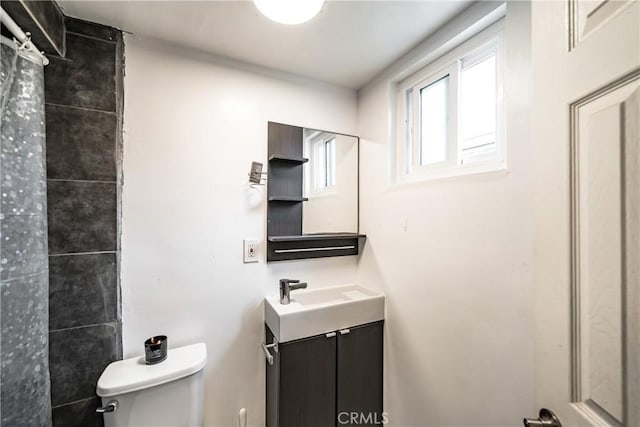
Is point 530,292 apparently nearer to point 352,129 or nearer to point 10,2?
point 352,129

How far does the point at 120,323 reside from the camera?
3.95 ft

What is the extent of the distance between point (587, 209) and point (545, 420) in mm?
459

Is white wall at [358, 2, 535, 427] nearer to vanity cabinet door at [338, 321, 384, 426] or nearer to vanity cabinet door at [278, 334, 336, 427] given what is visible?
vanity cabinet door at [338, 321, 384, 426]

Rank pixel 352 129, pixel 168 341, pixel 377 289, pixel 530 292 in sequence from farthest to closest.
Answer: pixel 352 129
pixel 377 289
pixel 168 341
pixel 530 292

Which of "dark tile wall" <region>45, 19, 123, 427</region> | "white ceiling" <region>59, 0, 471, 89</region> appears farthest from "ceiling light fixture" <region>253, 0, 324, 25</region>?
"dark tile wall" <region>45, 19, 123, 427</region>

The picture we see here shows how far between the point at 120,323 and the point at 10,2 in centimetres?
126

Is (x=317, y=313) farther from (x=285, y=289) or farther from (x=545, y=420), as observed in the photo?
(x=545, y=420)

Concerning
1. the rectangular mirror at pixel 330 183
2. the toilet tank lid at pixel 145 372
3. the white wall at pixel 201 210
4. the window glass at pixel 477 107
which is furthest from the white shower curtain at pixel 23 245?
the window glass at pixel 477 107

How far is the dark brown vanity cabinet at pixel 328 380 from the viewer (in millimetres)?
1314

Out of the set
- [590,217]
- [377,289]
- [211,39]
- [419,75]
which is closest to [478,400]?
[377,289]

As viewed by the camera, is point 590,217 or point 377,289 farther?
point 377,289

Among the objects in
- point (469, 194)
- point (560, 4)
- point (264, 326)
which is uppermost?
point (560, 4)

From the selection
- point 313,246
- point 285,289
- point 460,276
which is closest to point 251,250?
point 285,289

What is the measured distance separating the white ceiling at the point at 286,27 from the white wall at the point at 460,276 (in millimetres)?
150
